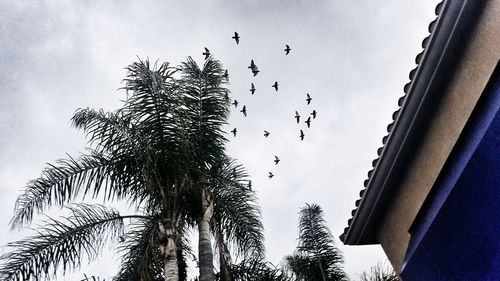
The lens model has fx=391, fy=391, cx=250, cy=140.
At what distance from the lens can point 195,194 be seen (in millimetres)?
8211

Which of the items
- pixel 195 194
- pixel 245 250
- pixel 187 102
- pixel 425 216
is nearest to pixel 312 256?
pixel 245 250

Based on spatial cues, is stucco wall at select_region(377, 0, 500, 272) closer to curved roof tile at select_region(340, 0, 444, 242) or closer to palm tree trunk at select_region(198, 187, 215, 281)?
curved roof tile at select_region(340, 0, 444, 242)

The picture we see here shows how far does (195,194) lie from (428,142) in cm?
503

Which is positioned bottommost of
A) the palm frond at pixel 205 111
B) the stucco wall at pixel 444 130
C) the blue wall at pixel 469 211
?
the blue wall at pixel 469 211

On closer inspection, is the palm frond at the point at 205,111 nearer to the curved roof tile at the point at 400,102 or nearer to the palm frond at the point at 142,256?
the palm frond at the point at 142,256

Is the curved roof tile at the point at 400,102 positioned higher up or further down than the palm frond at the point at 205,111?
further down

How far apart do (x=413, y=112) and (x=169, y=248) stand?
4.40 meters

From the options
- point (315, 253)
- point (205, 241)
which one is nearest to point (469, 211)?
point (205, 241)

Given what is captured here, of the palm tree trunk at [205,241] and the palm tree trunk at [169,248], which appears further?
the palm tree trunk at [205,241]

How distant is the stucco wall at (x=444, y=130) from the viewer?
3.58 metres

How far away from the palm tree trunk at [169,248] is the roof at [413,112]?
9.06 feet

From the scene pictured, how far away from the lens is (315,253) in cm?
1239

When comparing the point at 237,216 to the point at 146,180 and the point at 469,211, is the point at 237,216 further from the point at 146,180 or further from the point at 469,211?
the point at 469,211

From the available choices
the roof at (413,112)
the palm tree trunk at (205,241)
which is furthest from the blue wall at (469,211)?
the palm tree trunk at (205,241)
